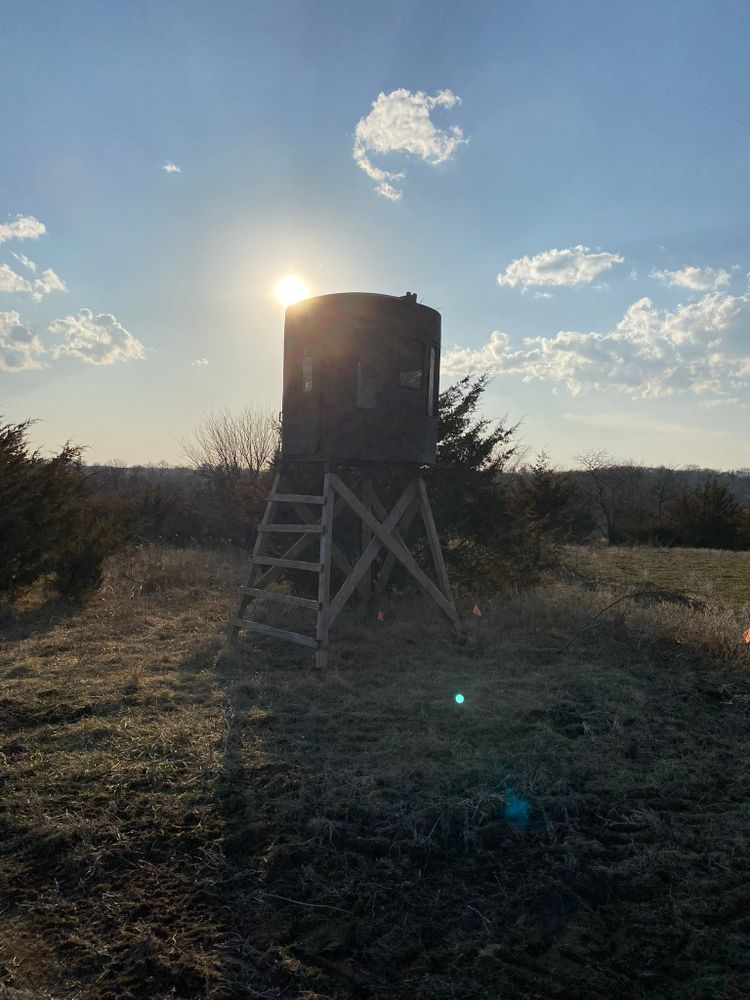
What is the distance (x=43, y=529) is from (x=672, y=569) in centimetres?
1215

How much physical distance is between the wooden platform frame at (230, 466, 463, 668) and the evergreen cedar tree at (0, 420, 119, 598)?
3.20 metres

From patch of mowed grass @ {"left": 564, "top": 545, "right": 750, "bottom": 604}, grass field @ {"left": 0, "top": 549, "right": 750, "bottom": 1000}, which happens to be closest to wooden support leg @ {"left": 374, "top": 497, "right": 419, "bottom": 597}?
grass field @ {"left": 0, "top": 549, "right": 750, "bottom": 1000}

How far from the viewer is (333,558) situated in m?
8.39

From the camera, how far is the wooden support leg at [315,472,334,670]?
6.35 metres

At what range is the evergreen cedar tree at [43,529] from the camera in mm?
8891

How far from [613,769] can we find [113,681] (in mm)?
4004

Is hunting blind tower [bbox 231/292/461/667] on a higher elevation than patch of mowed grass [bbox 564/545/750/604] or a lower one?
higher

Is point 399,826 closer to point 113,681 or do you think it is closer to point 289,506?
point 113,681

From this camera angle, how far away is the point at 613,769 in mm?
4090

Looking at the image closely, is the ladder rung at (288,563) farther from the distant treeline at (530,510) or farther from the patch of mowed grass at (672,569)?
the patch of mowed grass at (672,569)

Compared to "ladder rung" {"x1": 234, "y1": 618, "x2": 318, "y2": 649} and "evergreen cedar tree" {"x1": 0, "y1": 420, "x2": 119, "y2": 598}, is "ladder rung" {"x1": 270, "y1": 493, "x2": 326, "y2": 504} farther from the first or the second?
"evergreen cedar tree" {"x1": 0, "y1": 420, "x2": 119, "y2": 598}

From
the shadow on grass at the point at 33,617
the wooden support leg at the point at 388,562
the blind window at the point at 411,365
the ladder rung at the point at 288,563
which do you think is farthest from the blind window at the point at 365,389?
the shadow on grass at the point at 33,617

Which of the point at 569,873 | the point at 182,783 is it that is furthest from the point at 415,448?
the point at 569,873

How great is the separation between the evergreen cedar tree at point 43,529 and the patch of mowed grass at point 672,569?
8.65m
